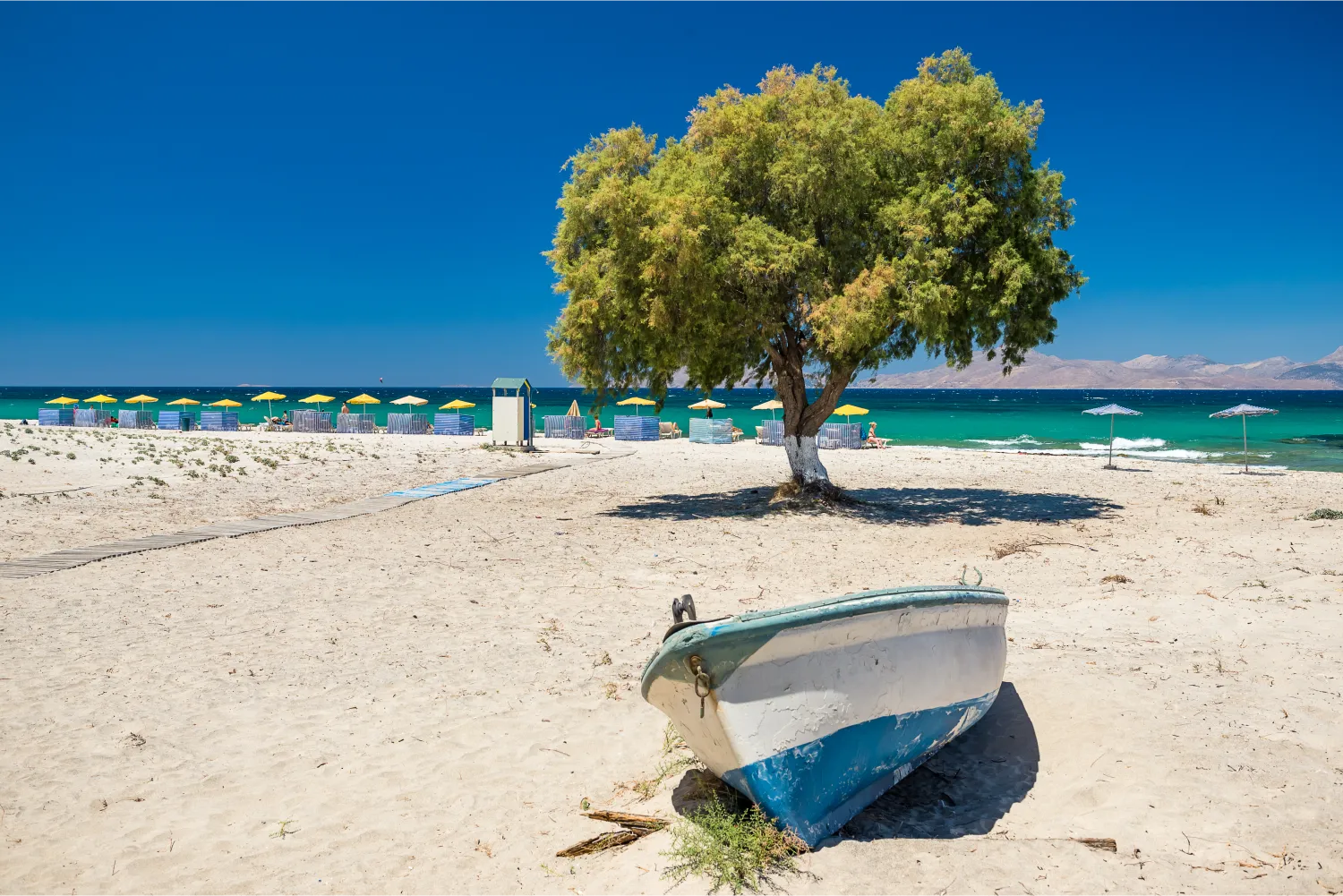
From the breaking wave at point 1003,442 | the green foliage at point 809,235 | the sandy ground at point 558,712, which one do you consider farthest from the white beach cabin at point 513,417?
the breaking wave at point 1003,442

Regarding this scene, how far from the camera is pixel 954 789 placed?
469 cm

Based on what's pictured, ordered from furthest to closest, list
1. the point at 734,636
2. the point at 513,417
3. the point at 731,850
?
the point at 513,417 → the point at 731,850 → the point at 734,636

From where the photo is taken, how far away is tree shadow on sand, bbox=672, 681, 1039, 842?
4281mm

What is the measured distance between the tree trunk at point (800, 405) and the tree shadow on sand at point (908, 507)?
2.79 feet

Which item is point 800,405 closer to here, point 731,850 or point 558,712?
point 558,712

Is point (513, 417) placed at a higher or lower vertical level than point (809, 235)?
lower

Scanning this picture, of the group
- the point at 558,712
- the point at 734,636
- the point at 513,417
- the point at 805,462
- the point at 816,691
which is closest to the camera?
the point at 734,636

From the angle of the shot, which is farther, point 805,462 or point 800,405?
point 805,462

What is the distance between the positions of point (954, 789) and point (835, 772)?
41.3 inches

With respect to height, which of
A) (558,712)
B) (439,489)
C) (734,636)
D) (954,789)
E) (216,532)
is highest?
(734,636)

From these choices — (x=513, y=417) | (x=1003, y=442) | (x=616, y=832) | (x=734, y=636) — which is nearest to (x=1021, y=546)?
(x=616, y=832)

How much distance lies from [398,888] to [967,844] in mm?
2747

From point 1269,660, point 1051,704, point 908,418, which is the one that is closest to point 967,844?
point 1051,704

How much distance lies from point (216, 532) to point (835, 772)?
1119 centimetres
